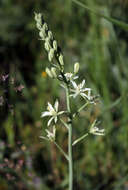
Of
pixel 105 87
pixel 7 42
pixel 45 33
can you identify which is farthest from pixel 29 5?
pixel 45 33

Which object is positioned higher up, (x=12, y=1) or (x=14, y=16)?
(x=12, y=1)

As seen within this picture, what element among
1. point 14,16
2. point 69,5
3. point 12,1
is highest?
point 12,1

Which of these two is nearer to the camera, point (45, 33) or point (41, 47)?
point (45, 33)

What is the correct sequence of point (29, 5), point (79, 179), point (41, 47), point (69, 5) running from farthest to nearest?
point (29, 5) → point (41, 47) → point (69, 5) → point (79, 179)

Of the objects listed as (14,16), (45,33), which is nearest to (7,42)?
(14,16)

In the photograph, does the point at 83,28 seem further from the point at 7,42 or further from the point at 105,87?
the point at 105,87

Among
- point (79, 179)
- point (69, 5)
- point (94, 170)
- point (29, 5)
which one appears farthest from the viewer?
point (29, 5)

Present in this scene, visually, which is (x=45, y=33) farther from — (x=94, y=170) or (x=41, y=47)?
(x=41, y=47)
